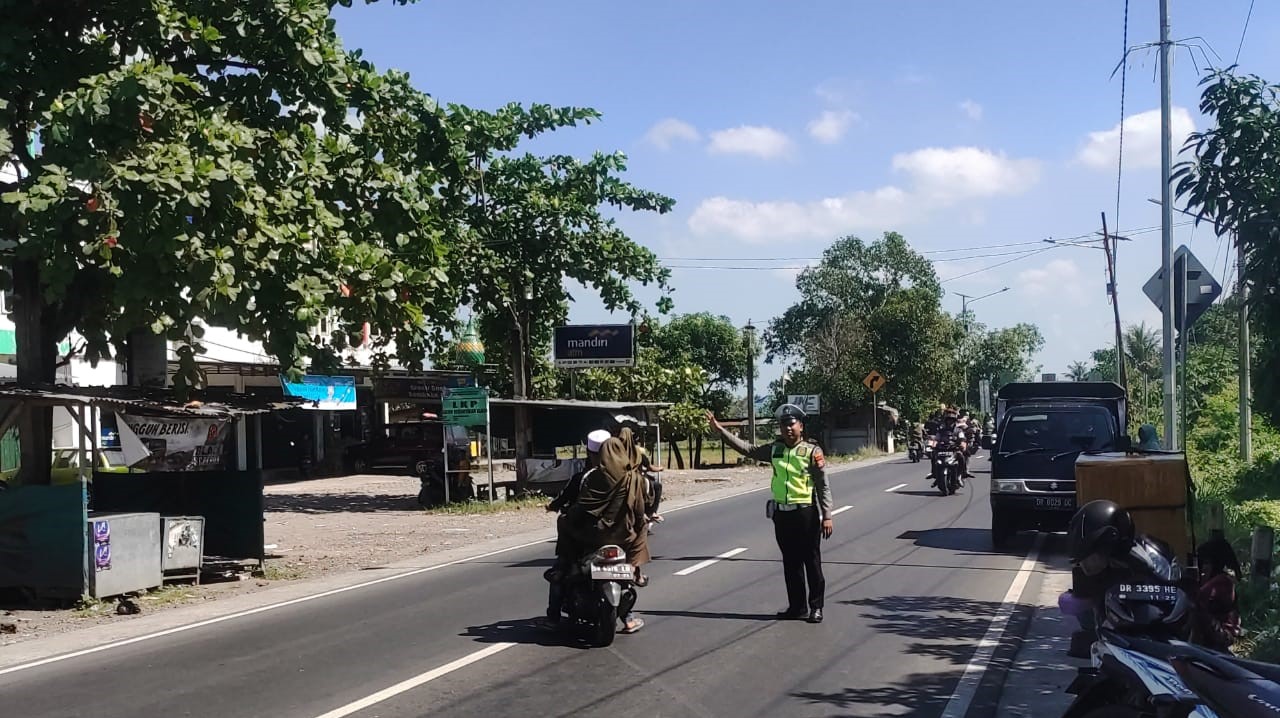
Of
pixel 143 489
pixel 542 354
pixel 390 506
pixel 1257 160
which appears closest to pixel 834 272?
pixel 542 354

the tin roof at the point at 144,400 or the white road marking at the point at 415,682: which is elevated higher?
the tin roof at the point at 144,400

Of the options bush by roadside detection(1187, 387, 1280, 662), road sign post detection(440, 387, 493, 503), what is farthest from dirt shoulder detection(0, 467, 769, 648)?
bush by roadside detection(1187, 387, 1280, 662)

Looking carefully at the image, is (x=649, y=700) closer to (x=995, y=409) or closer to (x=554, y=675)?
(x=554, y=675)

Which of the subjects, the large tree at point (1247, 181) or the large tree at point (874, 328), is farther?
the large tree at point (874, 328)

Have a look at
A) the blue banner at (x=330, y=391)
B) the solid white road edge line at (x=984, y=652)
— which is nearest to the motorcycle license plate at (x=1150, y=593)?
the solid white road edge line at (x=984, y=652)

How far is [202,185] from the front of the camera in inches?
448

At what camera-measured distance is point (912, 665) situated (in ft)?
26.5

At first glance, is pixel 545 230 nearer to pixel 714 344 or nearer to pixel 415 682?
pixel 415 682

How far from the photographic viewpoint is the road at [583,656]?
718 cm

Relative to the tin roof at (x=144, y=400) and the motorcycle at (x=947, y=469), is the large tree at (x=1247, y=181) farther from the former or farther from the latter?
the motorcycle at (x=947, y=469)

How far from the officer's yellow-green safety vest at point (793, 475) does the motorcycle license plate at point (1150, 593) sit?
15.7 ft

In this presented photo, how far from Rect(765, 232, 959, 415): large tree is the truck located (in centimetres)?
3321

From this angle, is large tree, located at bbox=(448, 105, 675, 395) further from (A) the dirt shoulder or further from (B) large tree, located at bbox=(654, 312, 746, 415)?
(B) large tree, located at bbox=(654, 312, 746, 415)

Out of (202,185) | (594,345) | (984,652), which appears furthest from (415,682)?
(594,345)
